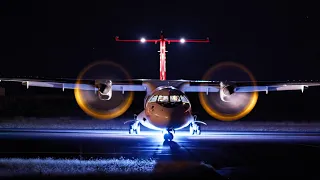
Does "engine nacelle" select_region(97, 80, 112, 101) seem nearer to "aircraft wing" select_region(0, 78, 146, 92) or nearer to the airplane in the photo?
the airplane

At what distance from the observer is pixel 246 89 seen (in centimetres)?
3500

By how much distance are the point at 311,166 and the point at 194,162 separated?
11.0 ft

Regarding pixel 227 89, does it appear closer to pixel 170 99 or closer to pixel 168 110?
pixel 170 99

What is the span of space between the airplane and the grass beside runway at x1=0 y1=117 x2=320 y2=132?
10.5 feet

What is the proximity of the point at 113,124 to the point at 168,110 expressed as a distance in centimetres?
1516

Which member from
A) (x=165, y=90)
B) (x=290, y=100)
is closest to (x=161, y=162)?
(x=165, y=90)

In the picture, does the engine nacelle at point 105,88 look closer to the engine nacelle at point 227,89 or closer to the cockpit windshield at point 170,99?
the cockpit windshield at point 170,99

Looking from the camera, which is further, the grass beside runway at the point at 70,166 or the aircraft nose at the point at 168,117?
the aircraft nose at the point at 168,117

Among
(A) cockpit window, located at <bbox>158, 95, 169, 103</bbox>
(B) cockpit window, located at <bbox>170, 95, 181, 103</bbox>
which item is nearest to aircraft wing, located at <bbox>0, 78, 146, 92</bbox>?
(A) cockpit window, located at <bbox>158, 95, 169, 103</bbox>

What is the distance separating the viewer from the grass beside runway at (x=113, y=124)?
1435 inches

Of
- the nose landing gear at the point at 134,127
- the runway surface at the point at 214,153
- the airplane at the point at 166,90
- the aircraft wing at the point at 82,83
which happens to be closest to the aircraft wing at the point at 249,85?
the airplane at the point at 166,90

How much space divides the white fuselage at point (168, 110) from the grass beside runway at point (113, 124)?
35.0 ft

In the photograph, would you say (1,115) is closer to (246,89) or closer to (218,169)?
(246,89)

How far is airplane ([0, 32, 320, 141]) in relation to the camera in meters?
24.5
